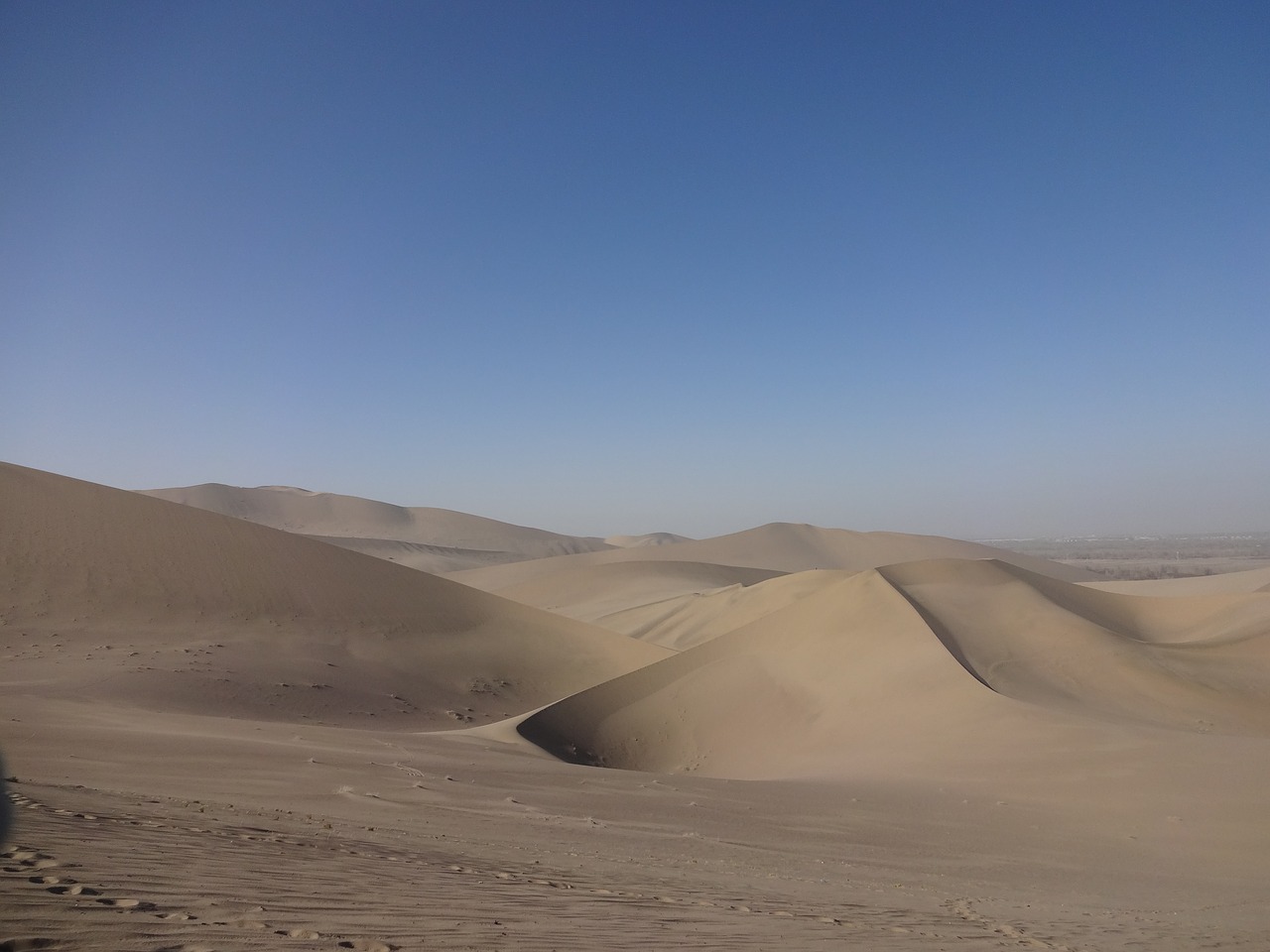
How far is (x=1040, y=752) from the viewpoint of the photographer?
488 inches

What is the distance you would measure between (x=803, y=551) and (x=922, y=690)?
67121 millimetres

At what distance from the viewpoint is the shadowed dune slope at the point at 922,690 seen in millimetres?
13867

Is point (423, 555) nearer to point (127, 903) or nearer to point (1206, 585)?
point (1206, 585)

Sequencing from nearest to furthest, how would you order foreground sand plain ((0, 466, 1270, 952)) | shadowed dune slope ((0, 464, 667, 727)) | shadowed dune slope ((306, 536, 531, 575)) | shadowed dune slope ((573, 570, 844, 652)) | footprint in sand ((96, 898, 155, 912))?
1. footprint in sand ((96, 898, 155, 912))
2. foreground sand plain ((0, 466, 1270, 952))
3. shadowed dune slope ((0, 464, 667, 727))
4. shadowed dune slope ((573, 570, 844, 652))
5. shadowed dune slope ((306, 536, 531, 575))

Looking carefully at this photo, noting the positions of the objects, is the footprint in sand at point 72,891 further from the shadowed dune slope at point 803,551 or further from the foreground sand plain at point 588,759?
the shadowed dune slope at point 803,551

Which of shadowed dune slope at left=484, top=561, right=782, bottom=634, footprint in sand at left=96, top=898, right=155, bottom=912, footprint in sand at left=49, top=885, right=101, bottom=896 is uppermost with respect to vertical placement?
footprint in sand at left=49, top=885, right=101, bottom=896

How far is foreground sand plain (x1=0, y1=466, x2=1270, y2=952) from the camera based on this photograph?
451 cm

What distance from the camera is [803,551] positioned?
270 feet

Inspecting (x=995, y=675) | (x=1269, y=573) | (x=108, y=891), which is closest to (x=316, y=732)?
(x=108, y=891)

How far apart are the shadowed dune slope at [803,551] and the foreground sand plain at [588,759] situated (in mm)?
47232

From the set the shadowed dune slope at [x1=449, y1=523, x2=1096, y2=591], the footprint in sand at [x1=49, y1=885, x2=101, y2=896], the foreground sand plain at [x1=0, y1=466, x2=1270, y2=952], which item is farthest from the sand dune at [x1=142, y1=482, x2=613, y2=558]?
the footprint in sand at [x1=49, y1=885, x2=101, y2=896]

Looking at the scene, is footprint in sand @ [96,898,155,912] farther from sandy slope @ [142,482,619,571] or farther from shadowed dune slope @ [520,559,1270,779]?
sandy slope @ [142,482,619,571]

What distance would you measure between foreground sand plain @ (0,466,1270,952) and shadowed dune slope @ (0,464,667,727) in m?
0.11

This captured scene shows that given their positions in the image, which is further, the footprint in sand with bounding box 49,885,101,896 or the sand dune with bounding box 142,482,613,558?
the sand dune with bounding box 142,482,613,558
